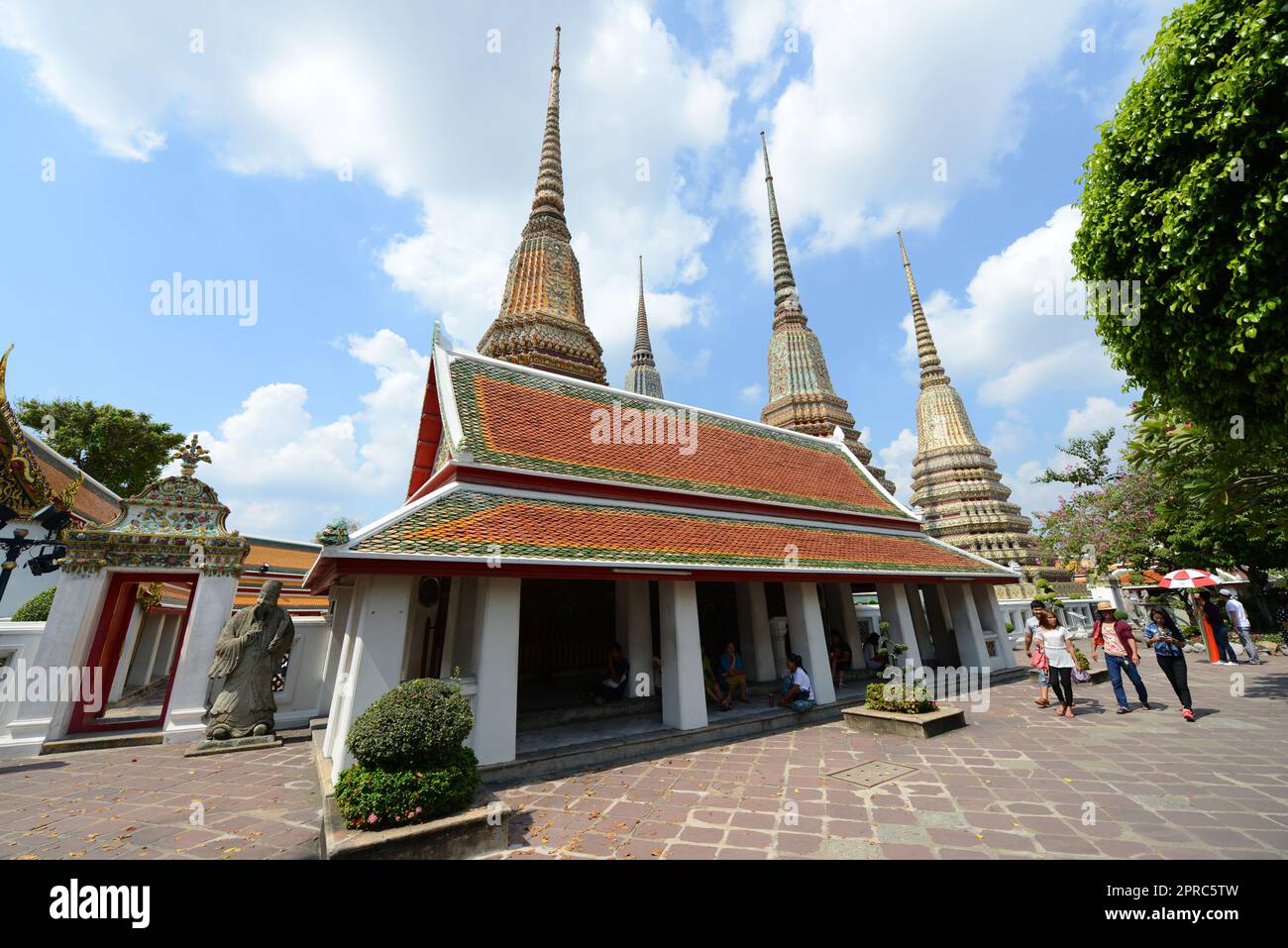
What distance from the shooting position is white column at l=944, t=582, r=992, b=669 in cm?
1319

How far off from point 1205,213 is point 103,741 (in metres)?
16.7

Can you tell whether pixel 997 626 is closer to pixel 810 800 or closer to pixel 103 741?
pixel 810 800

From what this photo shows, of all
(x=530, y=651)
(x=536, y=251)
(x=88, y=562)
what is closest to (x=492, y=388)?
(x=530, y=651)

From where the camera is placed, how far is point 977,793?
5141 mm

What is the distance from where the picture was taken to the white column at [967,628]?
13188 mm

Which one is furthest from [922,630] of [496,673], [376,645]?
[376,645]

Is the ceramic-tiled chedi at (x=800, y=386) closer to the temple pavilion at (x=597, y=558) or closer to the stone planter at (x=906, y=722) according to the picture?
the temple pavilion at (x=597, y=558)

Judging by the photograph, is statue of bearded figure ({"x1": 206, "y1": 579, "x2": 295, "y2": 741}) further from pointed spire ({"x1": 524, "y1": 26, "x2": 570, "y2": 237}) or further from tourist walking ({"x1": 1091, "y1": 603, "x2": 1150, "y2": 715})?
pointed spire ({"x1": 524, "y1": 26, "x2": 570, "y2": 237})

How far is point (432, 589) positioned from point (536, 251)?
15840 millimetres

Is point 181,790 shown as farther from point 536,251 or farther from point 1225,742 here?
point 536,251

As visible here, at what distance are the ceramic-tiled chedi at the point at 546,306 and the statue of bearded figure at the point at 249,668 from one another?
11.4m

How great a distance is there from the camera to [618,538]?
819cm

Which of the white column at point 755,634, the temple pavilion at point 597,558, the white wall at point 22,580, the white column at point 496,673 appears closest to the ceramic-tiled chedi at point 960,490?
the temple pavilion at point 597,558
